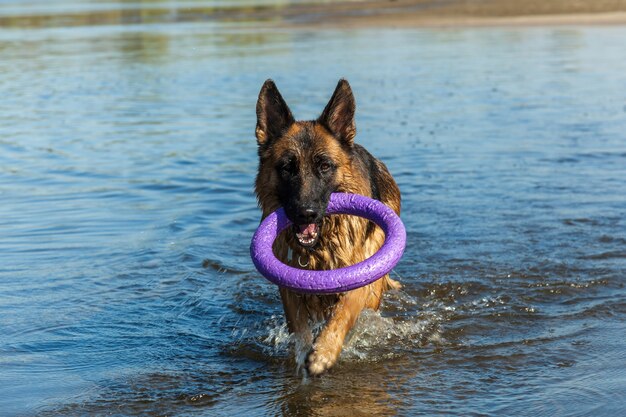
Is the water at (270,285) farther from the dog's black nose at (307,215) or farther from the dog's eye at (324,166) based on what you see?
the dog's eye at (324,166)

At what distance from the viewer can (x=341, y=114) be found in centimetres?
628

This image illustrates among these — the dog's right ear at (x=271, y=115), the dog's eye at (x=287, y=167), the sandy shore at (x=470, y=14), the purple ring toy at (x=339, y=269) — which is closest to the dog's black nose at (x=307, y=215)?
the purple ring toy at (x=339, y=269)

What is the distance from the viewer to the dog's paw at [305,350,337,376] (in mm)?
5844

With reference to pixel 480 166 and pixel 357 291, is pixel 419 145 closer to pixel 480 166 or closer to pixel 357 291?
pixel 480 166

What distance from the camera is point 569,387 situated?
548 cm

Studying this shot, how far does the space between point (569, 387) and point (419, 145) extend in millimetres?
8454

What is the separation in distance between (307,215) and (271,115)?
0.95 metres

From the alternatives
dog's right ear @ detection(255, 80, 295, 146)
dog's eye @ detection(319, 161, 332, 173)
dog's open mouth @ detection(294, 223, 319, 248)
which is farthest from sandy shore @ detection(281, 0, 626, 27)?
dog's open mouth @ detection(294, 223, 319, 248)

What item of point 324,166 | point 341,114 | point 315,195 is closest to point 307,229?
point 315,195

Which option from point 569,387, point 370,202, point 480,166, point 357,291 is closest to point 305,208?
point 370,202

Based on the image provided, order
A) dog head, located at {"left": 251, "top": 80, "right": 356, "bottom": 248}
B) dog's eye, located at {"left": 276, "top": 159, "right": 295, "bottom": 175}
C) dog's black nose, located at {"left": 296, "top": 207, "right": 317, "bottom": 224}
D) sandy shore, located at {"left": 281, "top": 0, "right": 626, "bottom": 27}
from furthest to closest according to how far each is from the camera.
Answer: sandy shore, located at {"left": 281, "top": 0, "right": 626, "bottom": 27}
dog's eye, located at {"left": 276, "top": 159, "right": 295, "bottom": 175}
dog head, located at {"left": 251, "top": 80, "right": 356, "bottom": 248}
dog's black nose, located at {"left": 296, "top": 207, "right": 317, "bottom": 224}

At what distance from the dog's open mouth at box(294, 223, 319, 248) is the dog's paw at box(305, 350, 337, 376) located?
2.39 ft

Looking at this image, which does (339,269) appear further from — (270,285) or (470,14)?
(470,14)

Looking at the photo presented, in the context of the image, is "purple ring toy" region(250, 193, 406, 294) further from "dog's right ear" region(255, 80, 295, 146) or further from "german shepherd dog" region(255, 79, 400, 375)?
"dog's right ear" region(255, 80, 295, 146)
